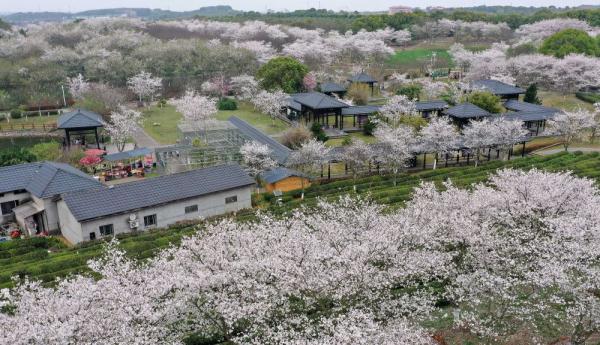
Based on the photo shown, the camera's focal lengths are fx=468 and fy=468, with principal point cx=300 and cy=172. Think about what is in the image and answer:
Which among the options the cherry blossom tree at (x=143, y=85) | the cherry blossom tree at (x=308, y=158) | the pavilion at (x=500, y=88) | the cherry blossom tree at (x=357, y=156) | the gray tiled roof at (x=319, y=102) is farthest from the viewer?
Result: the cherry blossom tree at (x=143, y=85)

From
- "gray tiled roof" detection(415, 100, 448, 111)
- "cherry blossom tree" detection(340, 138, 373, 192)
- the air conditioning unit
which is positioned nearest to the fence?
the air conditioning unit

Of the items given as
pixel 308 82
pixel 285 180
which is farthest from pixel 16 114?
pixel 285 180

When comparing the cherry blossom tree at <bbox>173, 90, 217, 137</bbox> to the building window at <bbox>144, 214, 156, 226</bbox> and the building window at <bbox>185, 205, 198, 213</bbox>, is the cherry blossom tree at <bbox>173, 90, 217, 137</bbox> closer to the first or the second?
the building window at <bbox>185, 205, 198, 213</bbox>

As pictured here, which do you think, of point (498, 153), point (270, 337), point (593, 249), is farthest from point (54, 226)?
point (498, 153)

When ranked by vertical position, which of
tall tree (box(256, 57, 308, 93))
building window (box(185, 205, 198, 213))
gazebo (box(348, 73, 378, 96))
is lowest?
building window (box(185, 205, 198, 213))

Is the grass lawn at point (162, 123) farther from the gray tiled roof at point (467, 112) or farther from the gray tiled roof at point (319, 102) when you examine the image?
the gray tiled roof at point (467, 112)

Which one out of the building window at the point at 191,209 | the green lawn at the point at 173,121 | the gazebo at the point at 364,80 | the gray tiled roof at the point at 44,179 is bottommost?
the building window at the point at 191,209

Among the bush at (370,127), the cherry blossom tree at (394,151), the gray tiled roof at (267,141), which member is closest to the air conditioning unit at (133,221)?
the gray tiled roof at (267,141)
